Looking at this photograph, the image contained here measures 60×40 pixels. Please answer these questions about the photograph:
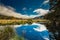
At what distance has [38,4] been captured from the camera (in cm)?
193

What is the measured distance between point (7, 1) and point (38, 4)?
39 centimetres

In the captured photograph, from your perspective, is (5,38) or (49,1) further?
(49,1)

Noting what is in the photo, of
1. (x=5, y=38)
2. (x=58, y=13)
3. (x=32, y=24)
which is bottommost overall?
(x=5, y=38)

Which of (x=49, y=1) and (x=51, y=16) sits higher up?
(x=49, y=1)

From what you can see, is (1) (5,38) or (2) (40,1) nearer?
(1) (5,38)

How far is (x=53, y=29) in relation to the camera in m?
1.91

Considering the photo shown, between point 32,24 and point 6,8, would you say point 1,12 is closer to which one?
point 6,8

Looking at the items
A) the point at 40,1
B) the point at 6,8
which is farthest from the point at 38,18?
the point at 6,8

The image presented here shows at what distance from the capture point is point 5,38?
5.93 ft

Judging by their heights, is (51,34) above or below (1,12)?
below

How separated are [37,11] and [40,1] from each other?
0.14 meters

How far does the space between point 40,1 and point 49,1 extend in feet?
0.38

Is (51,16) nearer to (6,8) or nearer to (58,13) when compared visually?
(58,13)

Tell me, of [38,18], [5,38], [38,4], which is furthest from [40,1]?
[5,38]
